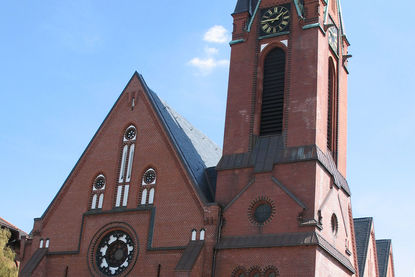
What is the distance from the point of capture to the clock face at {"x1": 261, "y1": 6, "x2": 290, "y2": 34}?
1463 inches

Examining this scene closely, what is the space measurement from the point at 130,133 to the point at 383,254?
19.9m

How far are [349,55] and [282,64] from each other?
6060 millimetres

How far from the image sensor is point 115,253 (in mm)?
35719

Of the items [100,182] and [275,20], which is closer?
[275,20]

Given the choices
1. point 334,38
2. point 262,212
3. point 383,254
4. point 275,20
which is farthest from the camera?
point 383,254

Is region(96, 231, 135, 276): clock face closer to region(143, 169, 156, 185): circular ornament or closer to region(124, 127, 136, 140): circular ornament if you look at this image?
region(143, 169, 156, 185): circular ornament

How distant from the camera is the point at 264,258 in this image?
3130 centimetres

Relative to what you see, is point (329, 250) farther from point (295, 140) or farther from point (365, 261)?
point (365, 261)

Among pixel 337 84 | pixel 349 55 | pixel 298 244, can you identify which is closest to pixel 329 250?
pixel 298 244

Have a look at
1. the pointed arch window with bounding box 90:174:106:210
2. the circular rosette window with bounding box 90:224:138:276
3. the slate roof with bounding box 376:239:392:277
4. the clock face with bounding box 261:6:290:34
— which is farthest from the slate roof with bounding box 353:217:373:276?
the pointed arch window with bounding box 90:174:106:210

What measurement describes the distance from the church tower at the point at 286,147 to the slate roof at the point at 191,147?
1.68m

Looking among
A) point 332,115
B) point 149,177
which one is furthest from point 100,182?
point 332,115

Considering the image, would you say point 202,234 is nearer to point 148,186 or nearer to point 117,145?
point 148,186

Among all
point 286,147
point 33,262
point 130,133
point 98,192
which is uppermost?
point 130,133
